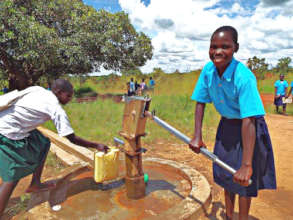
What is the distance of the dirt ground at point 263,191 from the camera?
2.13m

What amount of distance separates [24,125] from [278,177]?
3088mm

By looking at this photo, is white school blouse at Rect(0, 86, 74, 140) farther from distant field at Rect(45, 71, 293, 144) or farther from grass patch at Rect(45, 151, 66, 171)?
distant field at Rect(45, 71, 293, 144)

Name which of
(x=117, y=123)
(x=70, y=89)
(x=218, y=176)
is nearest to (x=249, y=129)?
(x=218, y=176)

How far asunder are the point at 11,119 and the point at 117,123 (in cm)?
411

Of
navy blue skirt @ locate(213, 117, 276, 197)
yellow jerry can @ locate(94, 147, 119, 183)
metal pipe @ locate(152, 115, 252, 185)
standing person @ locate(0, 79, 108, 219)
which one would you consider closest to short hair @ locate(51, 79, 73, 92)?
standing person @ locate(0, 79, 108, 219)

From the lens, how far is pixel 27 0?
8836 mm

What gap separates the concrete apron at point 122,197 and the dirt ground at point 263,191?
0.74 ft

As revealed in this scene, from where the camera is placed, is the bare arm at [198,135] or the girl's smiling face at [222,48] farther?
the bare arm at [198,135]

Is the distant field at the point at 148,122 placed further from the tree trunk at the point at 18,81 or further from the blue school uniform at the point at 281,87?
the tree trunk at the point at 18,81

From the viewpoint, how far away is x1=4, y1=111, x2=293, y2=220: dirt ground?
2135 millimetres

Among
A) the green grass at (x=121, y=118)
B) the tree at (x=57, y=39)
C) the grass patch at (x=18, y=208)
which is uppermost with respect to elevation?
the tree at (x=57, y=39)

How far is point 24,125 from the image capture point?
2.00 meters

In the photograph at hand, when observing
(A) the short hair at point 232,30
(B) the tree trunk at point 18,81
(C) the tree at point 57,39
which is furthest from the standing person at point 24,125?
(B) the tree trunk at point 18,81

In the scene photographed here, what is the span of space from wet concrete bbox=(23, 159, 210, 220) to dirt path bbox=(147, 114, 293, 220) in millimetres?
242
